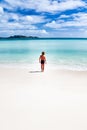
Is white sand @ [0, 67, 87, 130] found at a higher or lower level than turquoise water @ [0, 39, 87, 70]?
higher

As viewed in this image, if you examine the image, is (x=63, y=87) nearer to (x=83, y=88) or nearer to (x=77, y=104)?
(x=83, y=88)

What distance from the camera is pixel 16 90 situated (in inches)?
336

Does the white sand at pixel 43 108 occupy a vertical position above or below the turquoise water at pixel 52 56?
above

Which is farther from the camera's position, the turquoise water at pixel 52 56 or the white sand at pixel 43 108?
the turquoise water at pixel 52 56

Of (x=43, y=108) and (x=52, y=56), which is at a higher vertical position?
(x=43, y=108)

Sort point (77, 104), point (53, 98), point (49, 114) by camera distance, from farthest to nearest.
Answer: point (53, 98)
point (77, 104)
point (49, 114)

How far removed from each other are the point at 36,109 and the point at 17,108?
0.59m

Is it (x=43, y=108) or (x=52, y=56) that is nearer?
(x=43, y=108)

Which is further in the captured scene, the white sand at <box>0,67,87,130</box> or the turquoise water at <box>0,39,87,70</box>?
the turquoise water at <box>0,39,87,70</box>

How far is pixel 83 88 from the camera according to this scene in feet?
30.0

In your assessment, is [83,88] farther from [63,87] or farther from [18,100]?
[18,100]

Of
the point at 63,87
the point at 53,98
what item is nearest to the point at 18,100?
the point at 53,98

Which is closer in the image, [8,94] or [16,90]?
[8,94]

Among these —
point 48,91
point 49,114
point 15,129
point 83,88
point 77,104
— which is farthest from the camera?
point 83,88
